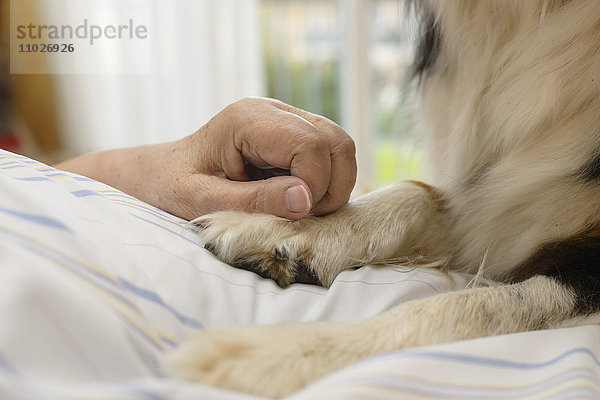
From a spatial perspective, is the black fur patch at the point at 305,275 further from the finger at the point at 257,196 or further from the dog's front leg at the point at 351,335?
the dog's front leg at the point at 351,335

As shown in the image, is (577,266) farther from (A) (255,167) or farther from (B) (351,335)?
(A) (255,167)

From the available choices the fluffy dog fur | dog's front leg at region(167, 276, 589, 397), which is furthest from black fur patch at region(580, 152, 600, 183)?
dog's front leg at region(167, 276, 589, 397)

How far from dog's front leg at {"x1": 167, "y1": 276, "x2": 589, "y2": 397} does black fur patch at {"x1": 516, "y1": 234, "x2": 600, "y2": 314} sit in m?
0.02

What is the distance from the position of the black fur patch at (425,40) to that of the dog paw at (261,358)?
0.72 metres

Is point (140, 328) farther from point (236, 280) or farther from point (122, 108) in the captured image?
point (122, 108)

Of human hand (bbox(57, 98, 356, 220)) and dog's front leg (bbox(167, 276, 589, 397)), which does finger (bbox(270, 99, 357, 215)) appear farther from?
dog's front leg (bbox(167, 276, 589, 397))

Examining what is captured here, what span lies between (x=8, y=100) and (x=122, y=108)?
812 mm

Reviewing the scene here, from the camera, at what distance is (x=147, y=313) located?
620 mm

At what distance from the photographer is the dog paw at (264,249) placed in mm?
874

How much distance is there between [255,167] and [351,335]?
0.45 metres

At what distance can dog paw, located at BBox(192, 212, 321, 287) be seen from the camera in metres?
0.87

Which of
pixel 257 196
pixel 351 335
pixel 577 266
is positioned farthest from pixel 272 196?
pixel 577 266

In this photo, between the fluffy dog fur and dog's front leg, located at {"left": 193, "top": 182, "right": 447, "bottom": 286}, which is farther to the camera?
dog's front leg, located at {"left": 193, "top": 182, "right": 447, "bottom": 286}

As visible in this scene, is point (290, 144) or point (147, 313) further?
point (290, 144)
